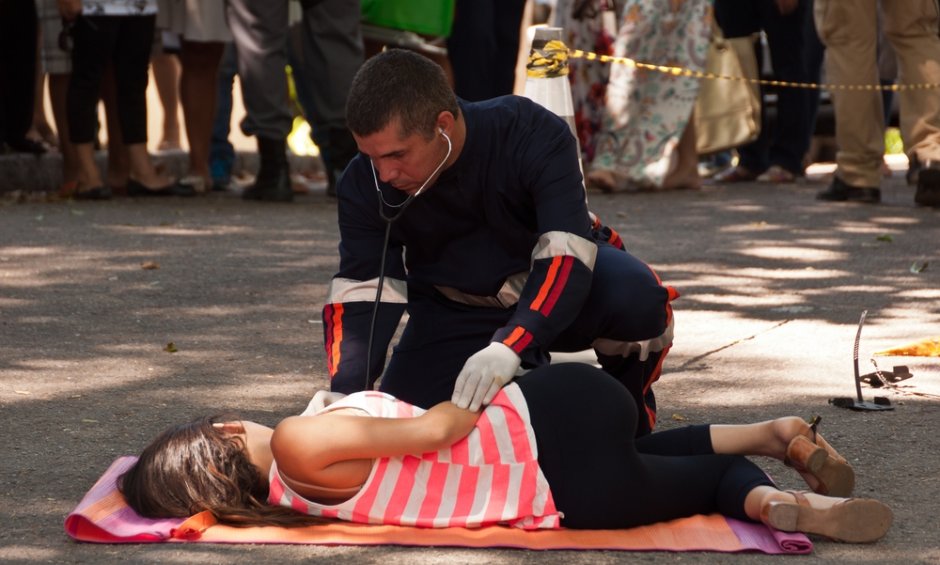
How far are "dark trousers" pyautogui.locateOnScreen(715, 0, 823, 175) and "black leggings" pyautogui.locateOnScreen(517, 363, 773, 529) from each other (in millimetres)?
6415

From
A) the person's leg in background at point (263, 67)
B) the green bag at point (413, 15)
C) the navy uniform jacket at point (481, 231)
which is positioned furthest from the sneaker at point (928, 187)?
the navy uniform jacket at point (481, 231)

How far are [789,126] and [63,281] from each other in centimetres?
499

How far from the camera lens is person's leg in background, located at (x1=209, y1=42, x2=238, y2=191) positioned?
360 inches

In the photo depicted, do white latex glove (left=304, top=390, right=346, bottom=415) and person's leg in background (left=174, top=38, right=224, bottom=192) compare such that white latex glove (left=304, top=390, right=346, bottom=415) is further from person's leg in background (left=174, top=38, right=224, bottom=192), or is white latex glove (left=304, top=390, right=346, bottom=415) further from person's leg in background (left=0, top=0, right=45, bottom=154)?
person's leg in background (left=0, top=0, right=45, bottom=154)

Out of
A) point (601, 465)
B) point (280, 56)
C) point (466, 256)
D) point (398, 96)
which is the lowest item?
point (601, 465)

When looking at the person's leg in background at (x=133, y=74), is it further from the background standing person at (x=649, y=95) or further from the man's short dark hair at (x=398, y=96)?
the man's short dark hair at (x=398, y=96)

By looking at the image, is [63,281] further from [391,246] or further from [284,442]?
[284,442]

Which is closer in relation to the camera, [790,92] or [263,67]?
[263,67]

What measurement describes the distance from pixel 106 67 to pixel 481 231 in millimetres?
4745

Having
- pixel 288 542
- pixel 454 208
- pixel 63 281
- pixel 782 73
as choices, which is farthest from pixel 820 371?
pixel 782 73

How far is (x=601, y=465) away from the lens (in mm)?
3070

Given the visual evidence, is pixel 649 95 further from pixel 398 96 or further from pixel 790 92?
pixel 398 96

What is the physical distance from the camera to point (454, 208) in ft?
11.6

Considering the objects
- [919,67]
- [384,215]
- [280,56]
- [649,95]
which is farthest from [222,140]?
[384,215]
